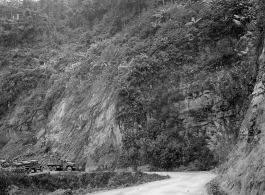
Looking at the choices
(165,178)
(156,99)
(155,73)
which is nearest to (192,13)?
(155,73)

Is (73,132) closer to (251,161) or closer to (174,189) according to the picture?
(174,189)

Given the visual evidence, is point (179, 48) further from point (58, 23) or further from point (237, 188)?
point (58, 23)

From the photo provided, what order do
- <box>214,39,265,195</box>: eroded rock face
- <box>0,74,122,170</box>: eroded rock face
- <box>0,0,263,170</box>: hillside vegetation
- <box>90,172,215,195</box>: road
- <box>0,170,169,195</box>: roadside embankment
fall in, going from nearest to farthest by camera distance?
1. <box>214,39,265,195</box>: eroded rock face
2. <box>90,172,215,195</box>: road
3. <box>0,170,169,195</box>: roadside embankment
4. <box>0,0,263,170</box>: hillside vegetation
5. <box>0,74,122,170</box>: eroded rock face

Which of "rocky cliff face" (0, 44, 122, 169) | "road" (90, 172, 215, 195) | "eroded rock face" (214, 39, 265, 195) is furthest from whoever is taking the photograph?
"rocky cliff face" (0, 44, 122, 169)

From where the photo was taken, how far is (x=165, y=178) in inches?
572

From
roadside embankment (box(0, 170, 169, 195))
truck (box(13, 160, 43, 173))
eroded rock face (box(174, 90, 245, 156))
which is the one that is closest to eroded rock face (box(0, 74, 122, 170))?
truck (box(13, 160, 43, 173))

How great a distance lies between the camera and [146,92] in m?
21.3

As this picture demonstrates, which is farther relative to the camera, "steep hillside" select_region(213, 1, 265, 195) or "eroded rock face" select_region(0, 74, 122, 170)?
"eroded rock face" select_region(0, 74, 122, 170)

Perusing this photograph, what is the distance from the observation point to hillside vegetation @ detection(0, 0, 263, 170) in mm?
18234

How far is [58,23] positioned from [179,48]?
89.9ft

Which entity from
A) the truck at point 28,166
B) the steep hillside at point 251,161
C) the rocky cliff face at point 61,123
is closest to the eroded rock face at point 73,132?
the rocky cliff face at point 61,123

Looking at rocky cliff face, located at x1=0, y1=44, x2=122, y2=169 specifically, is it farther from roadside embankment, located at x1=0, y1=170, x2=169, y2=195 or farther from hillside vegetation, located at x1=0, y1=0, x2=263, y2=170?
roadside embankment, located at x1=0, y1=170, x2=169, y2=195

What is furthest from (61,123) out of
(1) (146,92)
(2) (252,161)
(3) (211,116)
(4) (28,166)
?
(2) (252,161)

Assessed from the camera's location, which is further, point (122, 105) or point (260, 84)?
point (122, 105)
